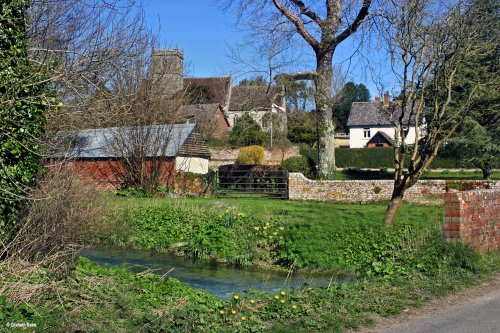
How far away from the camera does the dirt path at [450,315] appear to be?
7.55 metres

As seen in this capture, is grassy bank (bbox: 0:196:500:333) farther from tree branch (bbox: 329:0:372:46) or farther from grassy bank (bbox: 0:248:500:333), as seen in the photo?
tree branch (bbox: 329:0:372:46)

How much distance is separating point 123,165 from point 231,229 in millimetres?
11929

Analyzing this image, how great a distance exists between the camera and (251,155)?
45531 mm

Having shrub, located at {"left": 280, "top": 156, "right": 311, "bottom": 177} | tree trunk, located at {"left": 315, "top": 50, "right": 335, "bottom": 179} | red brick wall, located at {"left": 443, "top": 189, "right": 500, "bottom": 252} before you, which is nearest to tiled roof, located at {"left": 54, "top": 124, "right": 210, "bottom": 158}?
tree trunk, located at {"left": 315, "top": 50, "right": 335, "bottom": 179}

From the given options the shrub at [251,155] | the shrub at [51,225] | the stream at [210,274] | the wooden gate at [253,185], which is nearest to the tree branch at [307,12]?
the wooden gate at [253,185]

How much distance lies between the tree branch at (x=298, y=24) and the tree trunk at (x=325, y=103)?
20.7 inches

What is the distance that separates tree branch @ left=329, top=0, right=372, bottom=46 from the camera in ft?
72.7

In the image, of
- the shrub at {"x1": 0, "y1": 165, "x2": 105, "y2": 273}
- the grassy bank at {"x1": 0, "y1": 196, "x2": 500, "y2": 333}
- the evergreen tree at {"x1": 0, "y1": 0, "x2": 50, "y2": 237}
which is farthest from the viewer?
the shrub at {"x1": 0, "y1": 165, "x2": 105, "y2": 273}

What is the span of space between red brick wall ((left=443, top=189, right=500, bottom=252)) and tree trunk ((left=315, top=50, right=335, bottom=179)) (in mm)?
12344

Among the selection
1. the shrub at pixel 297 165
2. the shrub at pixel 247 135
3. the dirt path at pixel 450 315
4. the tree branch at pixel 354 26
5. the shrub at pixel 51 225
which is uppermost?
the tree branch at pixel 354 26

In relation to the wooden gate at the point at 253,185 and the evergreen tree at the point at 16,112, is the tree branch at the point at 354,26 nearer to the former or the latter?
the wooden gate at the point at 253,185

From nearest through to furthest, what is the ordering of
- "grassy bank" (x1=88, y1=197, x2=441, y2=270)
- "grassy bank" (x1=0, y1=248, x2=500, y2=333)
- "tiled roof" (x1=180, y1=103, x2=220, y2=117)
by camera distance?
1. "grassy bank" (x1=0, y1=248, x2=500, y2=333)
2. "grassy bank" (x1=88, y1=197, x2=441, y2=270)
3. "tiled roof" (x1=180, y1=103, x2=220, y2=117)

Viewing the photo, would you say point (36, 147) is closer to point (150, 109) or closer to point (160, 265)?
point (160, 265)

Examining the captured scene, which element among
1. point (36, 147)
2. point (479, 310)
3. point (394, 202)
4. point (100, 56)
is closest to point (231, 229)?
A: point (394, 202)
